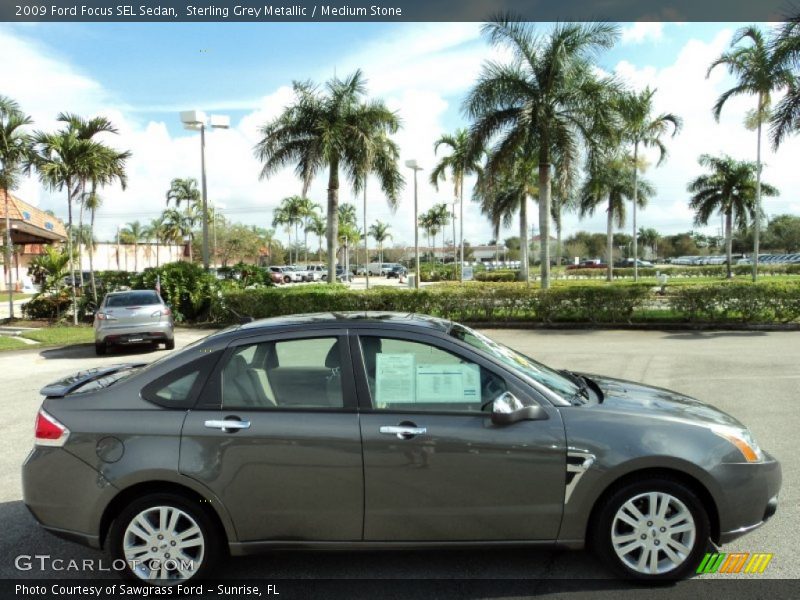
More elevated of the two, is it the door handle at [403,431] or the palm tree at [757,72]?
the palm tree at [757,72]

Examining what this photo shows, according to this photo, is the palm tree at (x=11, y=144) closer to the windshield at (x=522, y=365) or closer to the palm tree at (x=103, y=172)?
the palm tree at (x=103, y=172)

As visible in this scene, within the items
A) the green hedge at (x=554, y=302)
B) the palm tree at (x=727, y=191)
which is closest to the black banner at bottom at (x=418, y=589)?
the green hedge at (x=554, y=302)

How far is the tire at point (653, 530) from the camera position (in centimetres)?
341

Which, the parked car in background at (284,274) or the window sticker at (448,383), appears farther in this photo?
the parked car in background at (284,274)

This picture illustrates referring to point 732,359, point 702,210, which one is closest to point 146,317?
point 732,359

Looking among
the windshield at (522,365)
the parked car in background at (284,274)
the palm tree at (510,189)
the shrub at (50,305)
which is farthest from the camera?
the parked car in background at (284,274)

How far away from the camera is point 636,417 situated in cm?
354

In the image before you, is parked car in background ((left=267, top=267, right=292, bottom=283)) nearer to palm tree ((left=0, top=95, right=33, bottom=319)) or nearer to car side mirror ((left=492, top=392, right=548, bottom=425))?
palm tree ((left=0, top=95, right=33, bottom=319))

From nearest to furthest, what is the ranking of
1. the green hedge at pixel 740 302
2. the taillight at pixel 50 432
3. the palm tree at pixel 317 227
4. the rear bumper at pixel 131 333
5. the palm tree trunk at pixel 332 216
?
the taillight at pixel 50 432
the rear bumper at pixel 131 333
the green hedge at pixel 740 302
the palm tree trunk at pixel 332 216
the palm tree at pixel 317 227

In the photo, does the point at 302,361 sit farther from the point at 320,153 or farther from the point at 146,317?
the point at 320,153

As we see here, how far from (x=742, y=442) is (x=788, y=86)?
1838cm

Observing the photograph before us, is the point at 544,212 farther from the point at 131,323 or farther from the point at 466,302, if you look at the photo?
the point at 131,323

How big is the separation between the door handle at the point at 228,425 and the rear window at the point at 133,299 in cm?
1196

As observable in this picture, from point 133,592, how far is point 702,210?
147 feet
